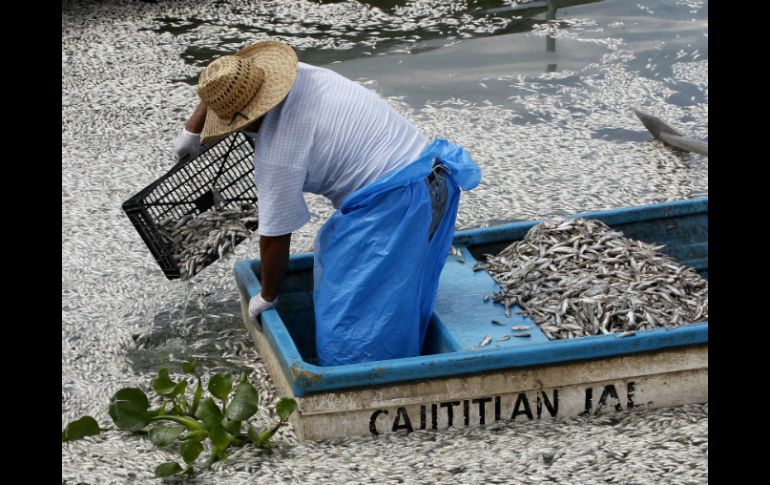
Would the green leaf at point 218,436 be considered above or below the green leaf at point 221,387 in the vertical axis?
below

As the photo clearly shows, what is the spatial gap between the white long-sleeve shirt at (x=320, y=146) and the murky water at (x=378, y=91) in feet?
2.88

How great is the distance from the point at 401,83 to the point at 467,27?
151 cm

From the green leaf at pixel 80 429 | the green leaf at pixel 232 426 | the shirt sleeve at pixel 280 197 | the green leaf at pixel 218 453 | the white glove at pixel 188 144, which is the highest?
the white glove at pixel 188 144

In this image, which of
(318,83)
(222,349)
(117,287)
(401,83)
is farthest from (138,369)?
(401,83)

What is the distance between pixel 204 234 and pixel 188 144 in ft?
1.36

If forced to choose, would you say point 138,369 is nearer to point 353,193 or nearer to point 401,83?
point 353,193

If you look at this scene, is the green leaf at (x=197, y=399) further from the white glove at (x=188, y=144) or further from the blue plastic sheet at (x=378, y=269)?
the white glove at (x=188, y=144)

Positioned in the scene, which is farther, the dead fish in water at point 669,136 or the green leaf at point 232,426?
the dead fish in water at point 669,136

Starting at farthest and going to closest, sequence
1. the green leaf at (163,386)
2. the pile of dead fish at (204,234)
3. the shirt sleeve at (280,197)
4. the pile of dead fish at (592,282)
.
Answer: the pile of dead fish at (204,234) → the pile of dead fish at (592,282) → the green leaf at (163,386) → the shirt sleeve at (280,197)

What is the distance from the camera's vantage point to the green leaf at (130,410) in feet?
13.5

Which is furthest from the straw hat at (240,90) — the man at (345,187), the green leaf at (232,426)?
the green leaf at (232,426)

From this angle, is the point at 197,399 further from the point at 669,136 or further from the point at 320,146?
the point at 669,136

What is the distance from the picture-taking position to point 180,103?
8.08 meters

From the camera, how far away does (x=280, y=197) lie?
156 inches
